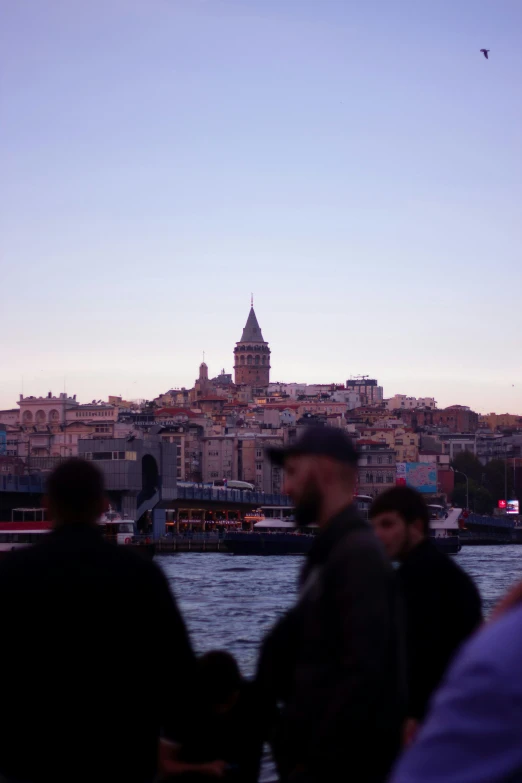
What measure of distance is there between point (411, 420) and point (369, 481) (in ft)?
130

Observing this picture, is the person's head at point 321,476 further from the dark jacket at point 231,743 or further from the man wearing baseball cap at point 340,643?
the dark jacket at point 231,743

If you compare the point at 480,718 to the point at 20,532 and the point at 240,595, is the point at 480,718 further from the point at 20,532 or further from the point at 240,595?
the point at 20,532

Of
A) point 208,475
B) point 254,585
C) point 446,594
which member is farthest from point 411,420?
point 446,594

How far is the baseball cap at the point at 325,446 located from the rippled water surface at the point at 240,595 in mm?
10839

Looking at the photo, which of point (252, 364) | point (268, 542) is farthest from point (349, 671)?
point (252, 364)

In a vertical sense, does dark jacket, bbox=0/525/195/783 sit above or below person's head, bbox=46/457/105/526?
below

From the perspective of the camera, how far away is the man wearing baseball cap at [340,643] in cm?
250

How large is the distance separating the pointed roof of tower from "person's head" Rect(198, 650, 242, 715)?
190 meters

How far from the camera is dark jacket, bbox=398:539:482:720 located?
3559mm

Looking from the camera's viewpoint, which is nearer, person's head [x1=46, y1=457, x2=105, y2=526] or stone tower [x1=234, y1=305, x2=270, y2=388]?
person's head [x1=46, y1=457, x2=105, y2=526]

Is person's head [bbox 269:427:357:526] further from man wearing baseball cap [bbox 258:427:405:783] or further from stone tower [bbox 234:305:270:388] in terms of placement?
stone tower [bbox 234:305:270:388]

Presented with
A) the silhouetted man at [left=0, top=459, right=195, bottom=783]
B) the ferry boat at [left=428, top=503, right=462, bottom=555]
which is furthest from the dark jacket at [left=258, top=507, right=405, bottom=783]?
the ferry boat at [left=428, top=503, right=462, bottom=555]

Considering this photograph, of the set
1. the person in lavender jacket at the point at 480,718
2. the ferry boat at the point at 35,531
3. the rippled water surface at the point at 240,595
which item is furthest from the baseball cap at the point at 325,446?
the ferry boat at the point at 35,531

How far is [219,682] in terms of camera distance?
373 centimetres
